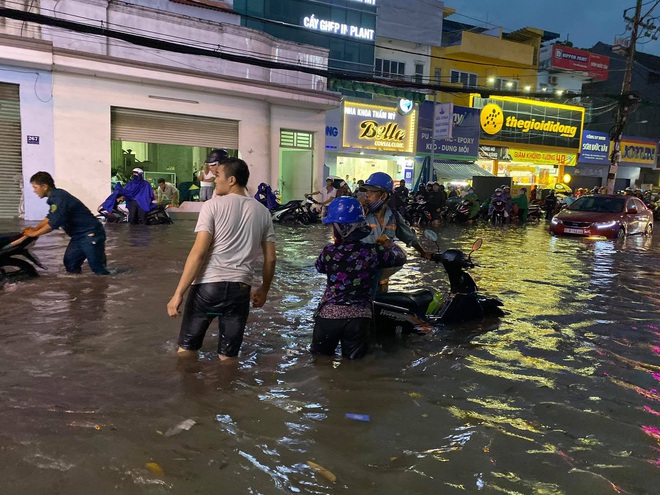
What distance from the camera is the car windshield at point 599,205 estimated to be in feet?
55.3

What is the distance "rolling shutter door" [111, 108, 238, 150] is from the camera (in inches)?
695

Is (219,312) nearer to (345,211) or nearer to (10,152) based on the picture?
(345,211)

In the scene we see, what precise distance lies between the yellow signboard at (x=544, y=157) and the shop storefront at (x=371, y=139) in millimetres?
9275

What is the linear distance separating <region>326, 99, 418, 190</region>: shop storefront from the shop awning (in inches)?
64.1

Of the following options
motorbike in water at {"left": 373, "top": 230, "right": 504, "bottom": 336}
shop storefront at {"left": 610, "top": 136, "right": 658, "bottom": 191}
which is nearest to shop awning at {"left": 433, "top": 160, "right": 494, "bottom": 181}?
shop storefront at {"left": 610, "top": 136, "right": 658, "bottom": 191}

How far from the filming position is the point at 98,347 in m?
4.98

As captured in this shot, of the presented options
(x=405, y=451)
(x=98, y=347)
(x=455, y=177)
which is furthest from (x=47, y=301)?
(x=455, y=177)

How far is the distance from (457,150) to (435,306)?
27.1 m

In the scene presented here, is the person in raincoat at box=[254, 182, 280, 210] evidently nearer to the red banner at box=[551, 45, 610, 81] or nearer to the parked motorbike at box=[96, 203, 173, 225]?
the parked motorbike at box=[96, 203, 173, 225]

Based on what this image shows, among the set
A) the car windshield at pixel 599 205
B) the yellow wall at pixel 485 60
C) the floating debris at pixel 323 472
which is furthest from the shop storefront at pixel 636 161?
the floating debris at pixel 323 472

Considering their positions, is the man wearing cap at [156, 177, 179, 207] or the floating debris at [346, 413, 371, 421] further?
the man wearing cap at [156, 177, 179, 207]

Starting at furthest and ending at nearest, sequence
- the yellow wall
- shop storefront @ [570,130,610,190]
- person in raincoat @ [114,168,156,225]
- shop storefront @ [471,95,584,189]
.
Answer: shop storefront @ [570,130,610,190] → shop storefront @ [471,95,584,189] → the yellow wall → person in raincoat @ [114,168,156,225]

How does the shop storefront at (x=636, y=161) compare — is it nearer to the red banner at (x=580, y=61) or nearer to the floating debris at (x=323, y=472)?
the red banner at (x=580, y=61)

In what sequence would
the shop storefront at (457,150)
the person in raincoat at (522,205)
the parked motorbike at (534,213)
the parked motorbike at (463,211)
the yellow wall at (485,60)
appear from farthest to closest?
the yellow wall at (485,60) → the shop storefront at (457,150) → the parked motorbike at (534,213) → the person in raincoat at (522,205) → the parked motorbike at (463,211)
